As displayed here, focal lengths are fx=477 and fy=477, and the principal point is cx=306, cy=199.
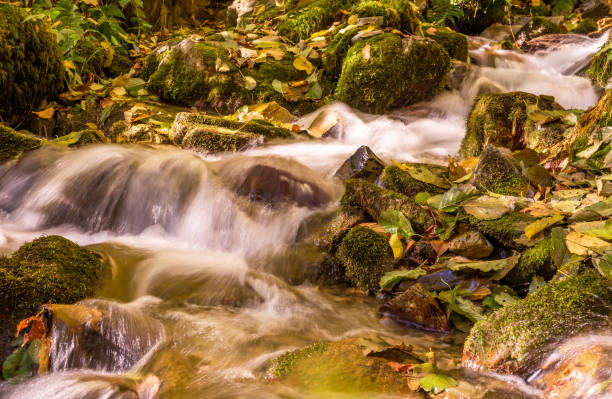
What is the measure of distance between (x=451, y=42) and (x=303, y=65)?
2.12 m

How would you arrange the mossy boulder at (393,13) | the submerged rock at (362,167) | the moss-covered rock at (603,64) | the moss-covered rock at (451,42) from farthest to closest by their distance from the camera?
the moss-covered rock at (451,42) → the mossy boulder at (393,13) → the submerged rock at (362,167) → the moss-covered rock at (603,64)

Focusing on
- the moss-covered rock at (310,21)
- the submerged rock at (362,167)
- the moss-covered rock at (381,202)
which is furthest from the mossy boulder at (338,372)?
the moss-covered rock at (310,21)

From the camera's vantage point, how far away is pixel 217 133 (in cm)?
448

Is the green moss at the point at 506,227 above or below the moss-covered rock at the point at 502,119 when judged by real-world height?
below

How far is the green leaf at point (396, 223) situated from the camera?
9.52 feet

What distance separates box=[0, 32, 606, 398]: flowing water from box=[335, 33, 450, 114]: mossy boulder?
36 centimetres

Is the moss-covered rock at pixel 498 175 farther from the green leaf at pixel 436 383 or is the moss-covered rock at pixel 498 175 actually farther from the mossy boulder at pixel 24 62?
the mossy boulder at pixel 24 62

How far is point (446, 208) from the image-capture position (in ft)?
9.80

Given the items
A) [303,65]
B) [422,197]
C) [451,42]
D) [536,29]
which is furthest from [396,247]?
[536,29]

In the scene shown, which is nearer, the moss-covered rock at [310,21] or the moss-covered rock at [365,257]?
the moss-covered rock at [365,257]

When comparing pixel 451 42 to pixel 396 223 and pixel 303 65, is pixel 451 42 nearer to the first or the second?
pixel 303 65

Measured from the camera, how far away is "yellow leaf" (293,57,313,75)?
20.6 ft

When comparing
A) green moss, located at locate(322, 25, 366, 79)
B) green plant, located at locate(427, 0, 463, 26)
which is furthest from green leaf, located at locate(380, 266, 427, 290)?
green plant, located at locate(427, 0, 463, 26)

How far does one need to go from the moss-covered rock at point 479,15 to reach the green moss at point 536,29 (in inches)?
27.4
